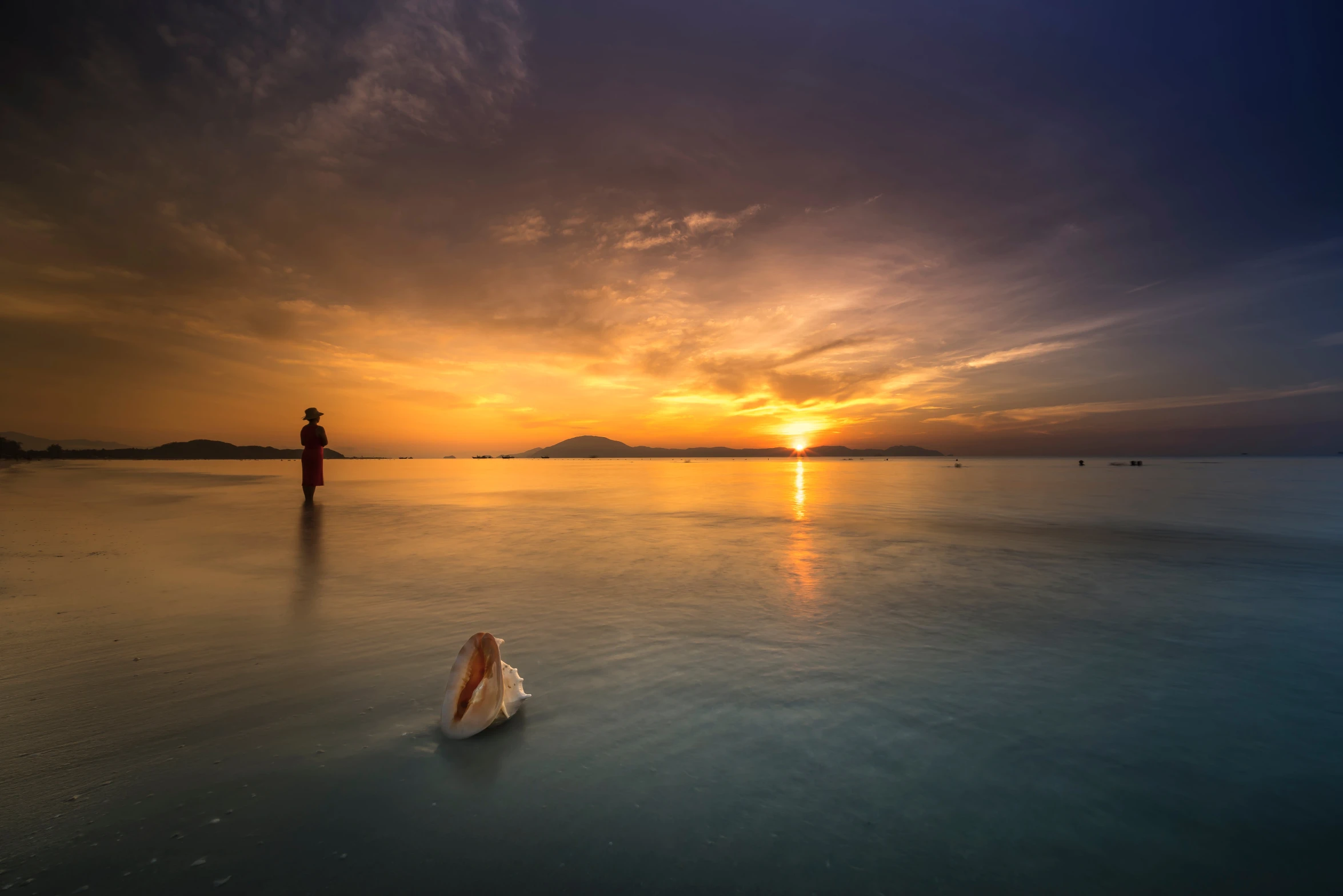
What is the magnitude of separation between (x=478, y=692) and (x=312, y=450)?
64.4ft

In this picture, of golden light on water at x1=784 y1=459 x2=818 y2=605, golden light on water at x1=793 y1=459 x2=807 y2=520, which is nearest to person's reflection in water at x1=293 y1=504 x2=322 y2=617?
golden light on water at x1=784 y1=459 x2=818 y2=605

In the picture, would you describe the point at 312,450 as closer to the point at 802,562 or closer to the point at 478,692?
the point at 802,562

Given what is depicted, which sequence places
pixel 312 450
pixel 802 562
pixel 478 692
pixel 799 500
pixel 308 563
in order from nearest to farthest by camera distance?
pixel 478 692
pixel 308 563
pixel 802 562
pixel 312 450
pixel 799 500

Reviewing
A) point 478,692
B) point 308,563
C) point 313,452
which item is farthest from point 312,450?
point 478,692

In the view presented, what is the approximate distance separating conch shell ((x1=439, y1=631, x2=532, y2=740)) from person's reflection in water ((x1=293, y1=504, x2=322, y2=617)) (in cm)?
402

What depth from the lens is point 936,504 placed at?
2267 centimetres

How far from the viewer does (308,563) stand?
9.76 meters

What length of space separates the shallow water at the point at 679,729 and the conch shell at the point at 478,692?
0.15 metres

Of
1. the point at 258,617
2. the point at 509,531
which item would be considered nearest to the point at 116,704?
the point at 258,617

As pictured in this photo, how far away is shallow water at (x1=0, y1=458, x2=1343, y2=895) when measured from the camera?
8.65 feet

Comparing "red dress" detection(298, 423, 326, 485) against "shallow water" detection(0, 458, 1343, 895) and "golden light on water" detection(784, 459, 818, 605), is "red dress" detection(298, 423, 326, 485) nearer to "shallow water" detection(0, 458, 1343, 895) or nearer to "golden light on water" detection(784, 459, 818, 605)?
"shallow water" detection(0, 458, 1343, 895)

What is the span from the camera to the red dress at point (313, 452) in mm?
18609

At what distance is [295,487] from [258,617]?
3073 cm

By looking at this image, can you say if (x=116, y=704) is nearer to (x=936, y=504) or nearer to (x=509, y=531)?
(x=509, y=531)
